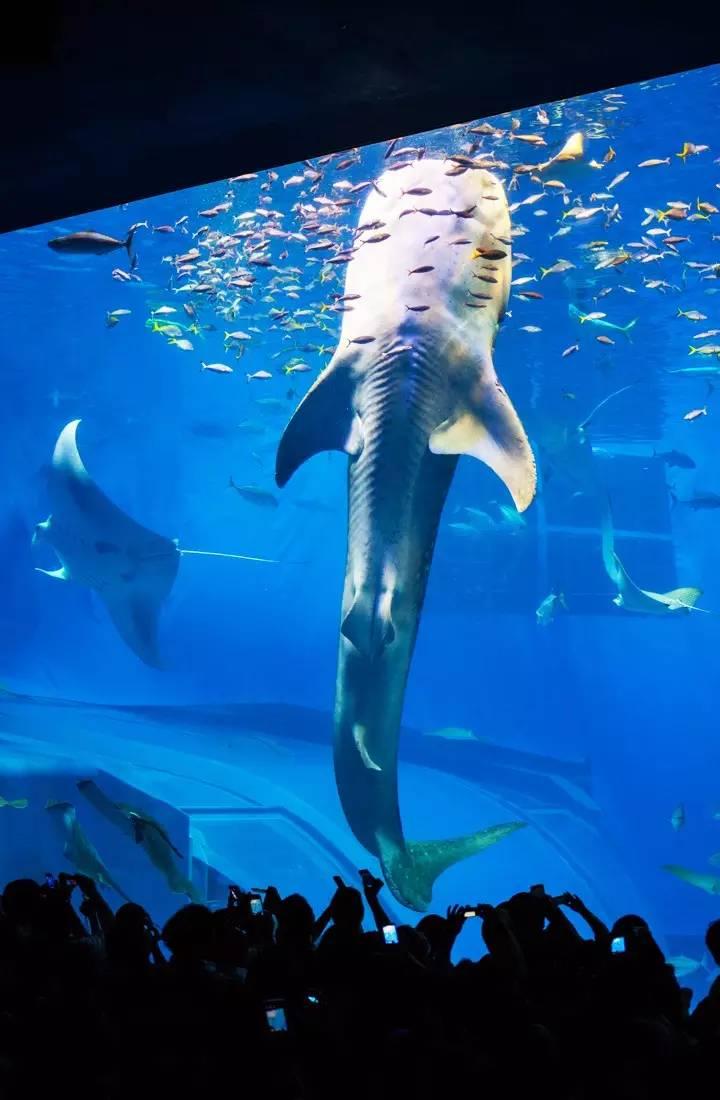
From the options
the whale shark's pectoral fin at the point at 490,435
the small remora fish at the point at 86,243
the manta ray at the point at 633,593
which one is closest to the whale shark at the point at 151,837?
the whale shark's pectoral fin at the point at 490,435

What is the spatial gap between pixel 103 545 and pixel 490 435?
1088cm

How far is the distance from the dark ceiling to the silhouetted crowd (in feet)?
9.54

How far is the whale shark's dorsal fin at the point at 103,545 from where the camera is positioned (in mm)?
14539

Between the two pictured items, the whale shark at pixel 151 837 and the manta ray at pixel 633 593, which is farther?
the manta ray at pixel 633 593

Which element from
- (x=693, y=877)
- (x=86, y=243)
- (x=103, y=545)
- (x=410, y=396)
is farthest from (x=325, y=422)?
(x=103, y=545)

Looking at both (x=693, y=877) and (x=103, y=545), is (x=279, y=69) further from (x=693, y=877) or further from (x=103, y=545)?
(x=103, y=545)

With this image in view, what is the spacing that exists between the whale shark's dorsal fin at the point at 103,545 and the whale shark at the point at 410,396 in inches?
357

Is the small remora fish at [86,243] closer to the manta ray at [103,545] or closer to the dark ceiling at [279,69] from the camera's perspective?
the dark ceiling at [279,69]

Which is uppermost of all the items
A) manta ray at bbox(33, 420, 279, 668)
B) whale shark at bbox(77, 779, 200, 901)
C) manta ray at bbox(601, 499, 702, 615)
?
manta ray at bbox(33, 420, 279, 668)

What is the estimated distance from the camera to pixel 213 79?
3371 mm

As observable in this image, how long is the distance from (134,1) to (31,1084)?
10.2 ft

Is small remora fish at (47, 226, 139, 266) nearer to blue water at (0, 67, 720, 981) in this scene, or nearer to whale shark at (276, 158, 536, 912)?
whale shark at (276, 158, 536, 912)

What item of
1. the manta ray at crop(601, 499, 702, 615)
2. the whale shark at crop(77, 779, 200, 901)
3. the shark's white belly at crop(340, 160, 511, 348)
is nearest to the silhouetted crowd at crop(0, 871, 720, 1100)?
the whale shark at crop(77, 779, 200, 901)

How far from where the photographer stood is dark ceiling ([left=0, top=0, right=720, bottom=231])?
2.95m
